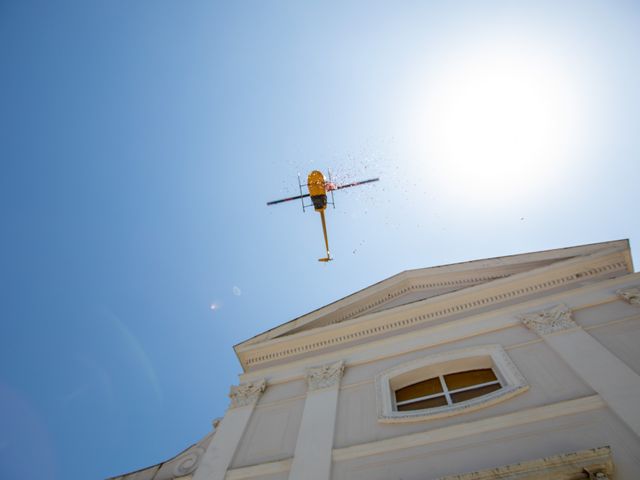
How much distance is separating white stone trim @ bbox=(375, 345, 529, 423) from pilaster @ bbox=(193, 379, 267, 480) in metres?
3.32

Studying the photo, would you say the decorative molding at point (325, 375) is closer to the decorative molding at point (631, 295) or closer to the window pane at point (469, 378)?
the window pane at point (469, 378)

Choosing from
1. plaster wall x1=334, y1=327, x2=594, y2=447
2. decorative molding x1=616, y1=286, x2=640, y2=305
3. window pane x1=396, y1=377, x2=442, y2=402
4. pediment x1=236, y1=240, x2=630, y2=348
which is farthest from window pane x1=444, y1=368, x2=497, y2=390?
decorative molding x1=616, y1=286, x2=640, y2=305

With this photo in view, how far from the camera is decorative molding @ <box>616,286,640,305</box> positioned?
9.53 m

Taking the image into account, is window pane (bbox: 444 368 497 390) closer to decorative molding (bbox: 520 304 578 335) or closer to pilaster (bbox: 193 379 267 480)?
decorative molding (bbox: 520 304 578 335)

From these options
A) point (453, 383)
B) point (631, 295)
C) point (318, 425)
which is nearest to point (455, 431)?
point (453, 383)

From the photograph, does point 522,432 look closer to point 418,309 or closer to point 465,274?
point 418,309

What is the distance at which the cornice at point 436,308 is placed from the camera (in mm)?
11250

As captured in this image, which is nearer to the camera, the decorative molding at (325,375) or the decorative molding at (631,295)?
the decorative molding at (631,295)

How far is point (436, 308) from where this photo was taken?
471 inches

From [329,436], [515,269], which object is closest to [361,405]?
[329,436]

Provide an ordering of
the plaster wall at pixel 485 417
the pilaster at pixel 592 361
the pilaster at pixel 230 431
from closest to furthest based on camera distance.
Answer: the plaster wall at pixel 485 417, the pilaster at pixel 592 361, the pilaster at pixel 230 431

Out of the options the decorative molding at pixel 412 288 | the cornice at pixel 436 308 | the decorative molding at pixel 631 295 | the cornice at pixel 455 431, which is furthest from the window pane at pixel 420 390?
the decorative molding at pixel 631 295

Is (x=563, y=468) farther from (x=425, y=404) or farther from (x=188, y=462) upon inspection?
(x=188, y=462)

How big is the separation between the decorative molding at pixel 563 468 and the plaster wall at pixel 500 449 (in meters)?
0.36
